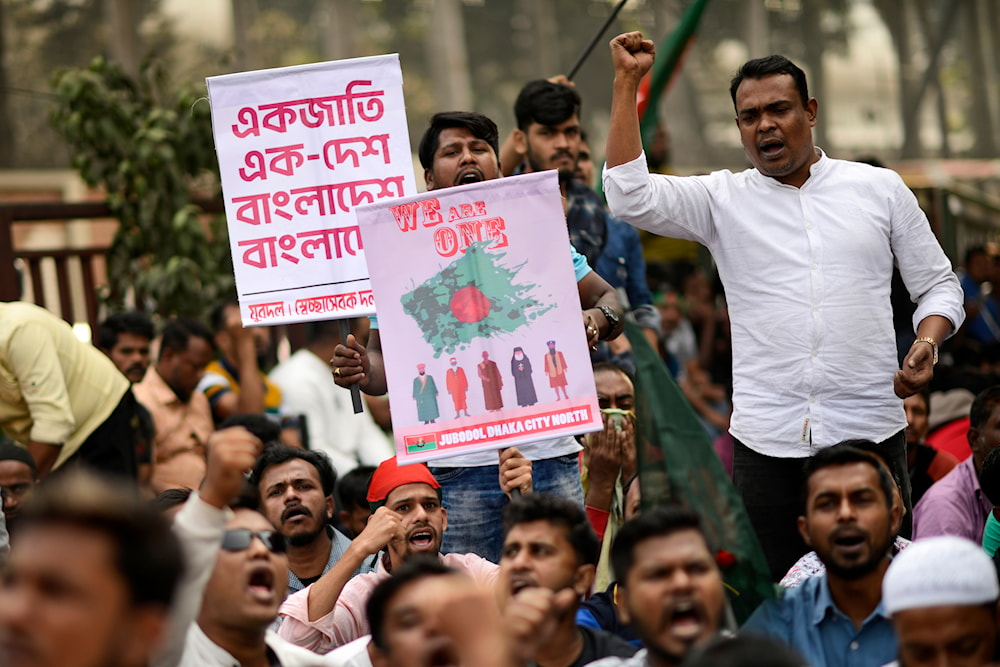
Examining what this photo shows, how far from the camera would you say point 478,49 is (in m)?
14.2

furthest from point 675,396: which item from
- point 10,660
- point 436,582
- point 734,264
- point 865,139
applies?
point 865,139

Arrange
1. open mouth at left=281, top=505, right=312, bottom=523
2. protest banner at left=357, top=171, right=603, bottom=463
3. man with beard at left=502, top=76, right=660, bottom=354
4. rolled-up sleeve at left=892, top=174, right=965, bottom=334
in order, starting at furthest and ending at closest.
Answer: man with beard at left=502, top=76, right=660, bottom=354
open mouth at left=281, top=505, right=312, bottom=523
rolled-up sleeve at left=892, top=174, right=965, bottom=334
protest banner at left=357, top=171, right=603, bottom=463

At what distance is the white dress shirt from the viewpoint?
4.77m

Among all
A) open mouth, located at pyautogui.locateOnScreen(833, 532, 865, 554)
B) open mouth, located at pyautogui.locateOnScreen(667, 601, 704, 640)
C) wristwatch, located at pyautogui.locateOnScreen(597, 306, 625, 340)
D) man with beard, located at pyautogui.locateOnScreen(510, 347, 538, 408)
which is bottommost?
open mouth, located at pyautogui.locateOnScreen(667, 601, 704, 640)

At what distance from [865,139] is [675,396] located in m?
14.2


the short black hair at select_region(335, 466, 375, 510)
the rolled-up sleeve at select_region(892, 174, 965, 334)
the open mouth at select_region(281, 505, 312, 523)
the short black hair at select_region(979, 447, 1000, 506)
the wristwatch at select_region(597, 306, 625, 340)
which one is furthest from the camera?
the short black hair at select_region(335, 466, 375, 510)

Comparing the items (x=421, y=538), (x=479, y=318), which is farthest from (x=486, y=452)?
(x=479, y=318)

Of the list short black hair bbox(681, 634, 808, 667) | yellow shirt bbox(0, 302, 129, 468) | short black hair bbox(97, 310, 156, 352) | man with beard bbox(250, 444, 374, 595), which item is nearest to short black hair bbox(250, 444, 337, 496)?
man with beard bbox(250, 444, 374, 595)

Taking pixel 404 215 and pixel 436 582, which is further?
pixel 404 215

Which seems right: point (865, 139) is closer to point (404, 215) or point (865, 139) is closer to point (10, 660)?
point (404, 215)

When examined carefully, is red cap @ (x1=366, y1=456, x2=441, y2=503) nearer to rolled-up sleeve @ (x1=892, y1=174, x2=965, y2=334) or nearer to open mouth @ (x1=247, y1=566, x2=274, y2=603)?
open mouth @ (x1=247, y1=566, x2=274, y2=603)

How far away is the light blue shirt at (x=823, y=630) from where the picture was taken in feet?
13.9

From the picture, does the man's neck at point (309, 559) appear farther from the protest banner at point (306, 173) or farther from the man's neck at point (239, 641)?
the man's neck at point (239, 641)

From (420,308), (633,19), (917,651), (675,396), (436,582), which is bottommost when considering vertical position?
(917,651)
